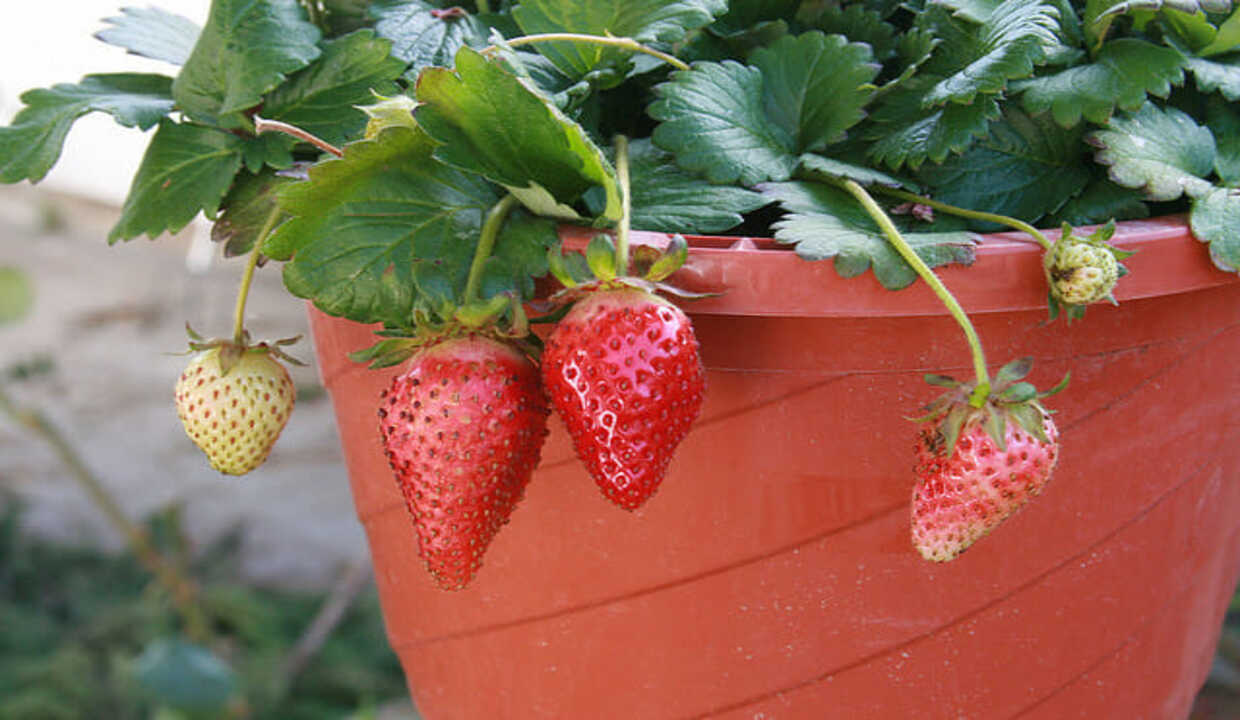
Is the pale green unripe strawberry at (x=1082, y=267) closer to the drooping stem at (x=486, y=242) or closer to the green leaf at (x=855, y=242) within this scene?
the green leaf at (x=855, y=242)

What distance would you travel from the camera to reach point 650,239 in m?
0.54

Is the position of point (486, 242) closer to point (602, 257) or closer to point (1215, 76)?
point (602, 257)

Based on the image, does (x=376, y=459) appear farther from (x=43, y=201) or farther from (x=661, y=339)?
(x=43, y=201)

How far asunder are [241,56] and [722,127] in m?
0.28

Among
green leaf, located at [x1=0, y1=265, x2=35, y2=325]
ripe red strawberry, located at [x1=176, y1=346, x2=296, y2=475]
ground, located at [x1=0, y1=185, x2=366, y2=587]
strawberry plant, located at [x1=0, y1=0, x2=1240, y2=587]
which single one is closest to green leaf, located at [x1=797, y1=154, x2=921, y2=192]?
strawberry plant, located at [x1=0, y1=0, x2=1240, y2=587]

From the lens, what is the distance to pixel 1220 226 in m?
0.61

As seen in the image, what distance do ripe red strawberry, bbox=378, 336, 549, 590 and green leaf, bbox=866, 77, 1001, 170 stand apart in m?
0.25

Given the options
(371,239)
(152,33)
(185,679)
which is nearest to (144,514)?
(185,679)

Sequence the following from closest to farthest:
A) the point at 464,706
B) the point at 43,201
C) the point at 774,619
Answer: the point at 774,619 < the point at 464,706 < the point at 43,201

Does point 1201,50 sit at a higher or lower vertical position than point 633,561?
higher

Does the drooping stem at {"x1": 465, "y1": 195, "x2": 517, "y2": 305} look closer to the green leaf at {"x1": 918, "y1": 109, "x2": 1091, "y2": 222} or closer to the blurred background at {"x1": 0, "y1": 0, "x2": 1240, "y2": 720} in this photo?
the green leaf at {"x1": 918, "y1": 109, "x2": 1091, "y2": 222}

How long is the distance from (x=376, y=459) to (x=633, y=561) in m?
0.18

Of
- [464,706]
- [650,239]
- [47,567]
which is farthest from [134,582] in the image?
[650,239]

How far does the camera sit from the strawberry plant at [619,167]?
53cm
